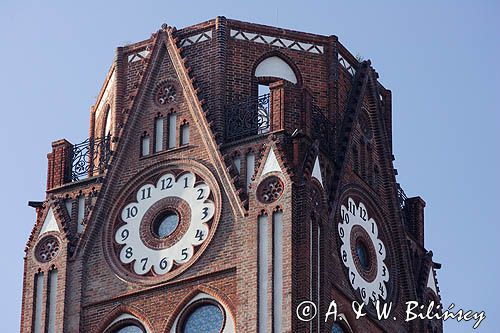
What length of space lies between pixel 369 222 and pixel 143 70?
6.43 meters

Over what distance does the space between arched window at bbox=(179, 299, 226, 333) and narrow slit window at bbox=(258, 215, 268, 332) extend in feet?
3.82

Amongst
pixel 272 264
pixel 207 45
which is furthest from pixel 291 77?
pixel 272 264

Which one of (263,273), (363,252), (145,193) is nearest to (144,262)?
(145,193)

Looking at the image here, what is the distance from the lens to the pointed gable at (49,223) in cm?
5569

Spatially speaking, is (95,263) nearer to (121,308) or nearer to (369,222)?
(121,308)

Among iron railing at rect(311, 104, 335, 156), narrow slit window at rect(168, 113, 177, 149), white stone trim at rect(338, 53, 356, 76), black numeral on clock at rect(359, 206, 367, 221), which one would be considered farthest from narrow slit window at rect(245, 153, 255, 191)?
white stone trim at rect(338, 53, 356, 76)

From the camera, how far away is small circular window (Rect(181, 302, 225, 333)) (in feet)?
173

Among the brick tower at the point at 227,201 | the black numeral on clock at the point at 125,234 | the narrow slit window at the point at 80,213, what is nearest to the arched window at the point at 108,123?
the brick tower at the point at 227,201

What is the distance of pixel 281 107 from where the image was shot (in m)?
54.1

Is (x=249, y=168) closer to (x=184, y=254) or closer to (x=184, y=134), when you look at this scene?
(x=184, y=134)

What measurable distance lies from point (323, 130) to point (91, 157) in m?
5.65

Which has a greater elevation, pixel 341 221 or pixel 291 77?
pixel 291 77

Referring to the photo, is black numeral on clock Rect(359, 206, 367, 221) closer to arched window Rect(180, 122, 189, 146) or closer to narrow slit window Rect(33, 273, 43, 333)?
arched window Rect(180, 122, 189, 146)

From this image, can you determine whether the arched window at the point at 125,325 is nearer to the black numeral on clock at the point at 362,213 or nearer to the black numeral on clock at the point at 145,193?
the black numeral on clock at the point at 145,193
